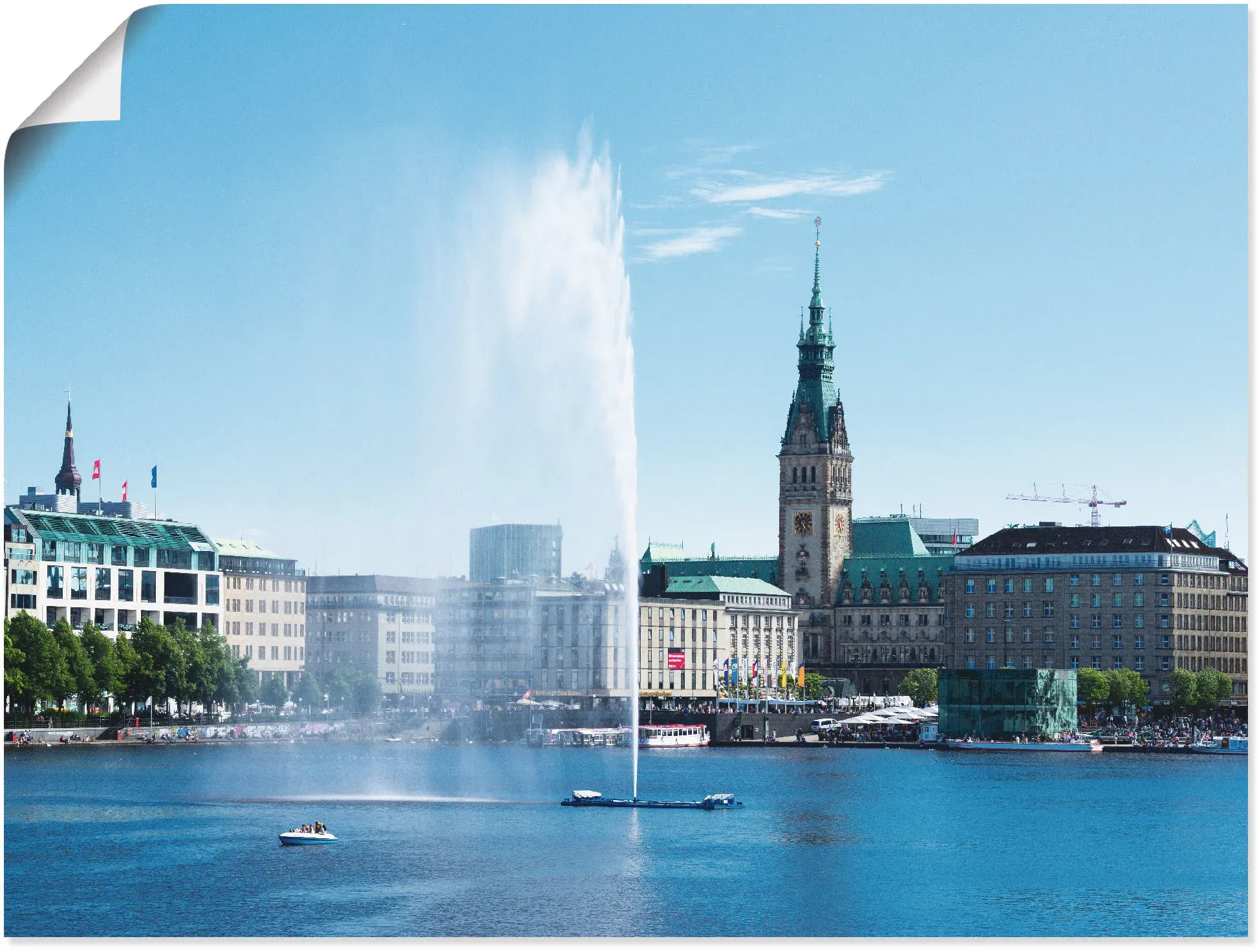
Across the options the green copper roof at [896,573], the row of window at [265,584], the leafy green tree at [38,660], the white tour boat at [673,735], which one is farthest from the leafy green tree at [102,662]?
the green copper roof at [896,573]

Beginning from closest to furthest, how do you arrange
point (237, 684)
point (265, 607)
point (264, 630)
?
point (237, 684)
point (264, 630)
point (265, 607)

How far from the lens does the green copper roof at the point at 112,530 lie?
10669 centimetres

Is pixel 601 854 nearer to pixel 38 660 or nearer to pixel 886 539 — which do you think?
pixel 38 660

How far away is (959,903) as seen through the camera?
135 feet

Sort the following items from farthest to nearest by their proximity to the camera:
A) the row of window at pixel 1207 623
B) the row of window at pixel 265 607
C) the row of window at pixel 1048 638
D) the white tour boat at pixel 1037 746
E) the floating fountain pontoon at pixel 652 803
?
the row of window at pixel 1048 638
the row of window at pixel 1207 623
the row of window at pixel 265 607
the white tour boat at pixel 1037 746
the floating fountain pontoon at pixel 652 803

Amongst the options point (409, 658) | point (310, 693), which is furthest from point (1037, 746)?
point (409, 658)

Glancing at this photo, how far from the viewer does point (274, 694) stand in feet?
361

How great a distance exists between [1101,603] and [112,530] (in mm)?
68203

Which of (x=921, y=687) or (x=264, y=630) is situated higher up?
(x=264, y=630)

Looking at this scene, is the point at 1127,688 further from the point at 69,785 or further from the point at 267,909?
the point at 267,909

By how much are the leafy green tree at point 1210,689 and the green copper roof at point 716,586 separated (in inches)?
1847

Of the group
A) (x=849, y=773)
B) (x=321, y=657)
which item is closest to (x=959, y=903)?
(x=849, y=773)

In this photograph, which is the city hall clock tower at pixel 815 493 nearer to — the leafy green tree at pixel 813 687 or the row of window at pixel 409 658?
the leafy green tree at pixel 813 687

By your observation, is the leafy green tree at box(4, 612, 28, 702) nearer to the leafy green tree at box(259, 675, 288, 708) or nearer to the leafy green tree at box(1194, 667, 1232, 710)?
the leafy green tree at box(259, 675, 288, 708)
